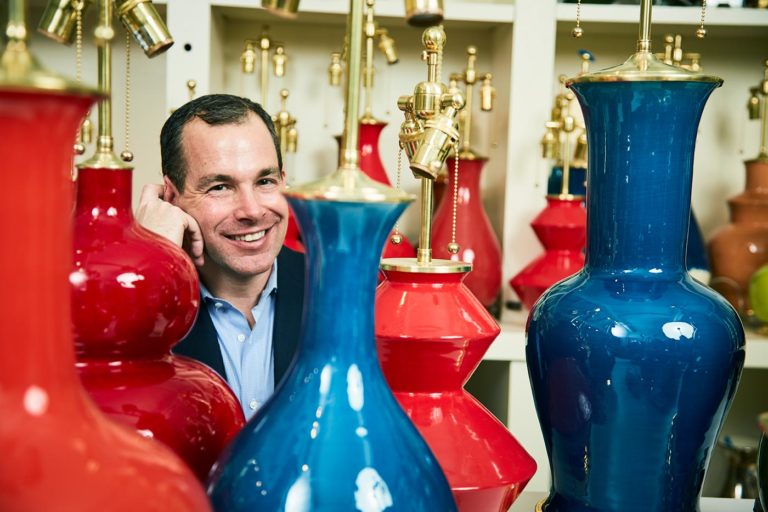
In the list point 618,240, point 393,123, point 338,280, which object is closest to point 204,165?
point 393,123

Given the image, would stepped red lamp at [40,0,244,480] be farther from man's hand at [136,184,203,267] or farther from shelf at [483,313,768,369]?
shelf at [483,313,768,369]

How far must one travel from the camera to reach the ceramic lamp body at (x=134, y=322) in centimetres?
47

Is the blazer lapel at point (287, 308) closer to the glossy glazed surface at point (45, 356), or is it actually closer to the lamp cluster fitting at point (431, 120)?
Answer: the lamp cluster fitting at point (431, 120)

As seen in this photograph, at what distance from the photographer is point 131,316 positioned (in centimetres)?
48

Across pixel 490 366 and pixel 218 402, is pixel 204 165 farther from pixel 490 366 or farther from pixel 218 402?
pixel 218 402

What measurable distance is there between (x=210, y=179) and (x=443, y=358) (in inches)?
39.7

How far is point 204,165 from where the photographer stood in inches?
61.1

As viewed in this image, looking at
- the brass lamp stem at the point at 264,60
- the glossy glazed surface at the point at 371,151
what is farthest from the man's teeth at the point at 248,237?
the brass lamp stem at the point at 264,60

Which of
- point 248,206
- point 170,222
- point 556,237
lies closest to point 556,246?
point 556,237

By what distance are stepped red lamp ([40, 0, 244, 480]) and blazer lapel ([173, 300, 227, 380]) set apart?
871 millimetres

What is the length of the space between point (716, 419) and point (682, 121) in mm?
202

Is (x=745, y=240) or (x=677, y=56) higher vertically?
(x=677, y=56)

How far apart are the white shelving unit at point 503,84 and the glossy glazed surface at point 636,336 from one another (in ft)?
4.11

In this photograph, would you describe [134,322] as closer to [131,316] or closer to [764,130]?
[131,316]
